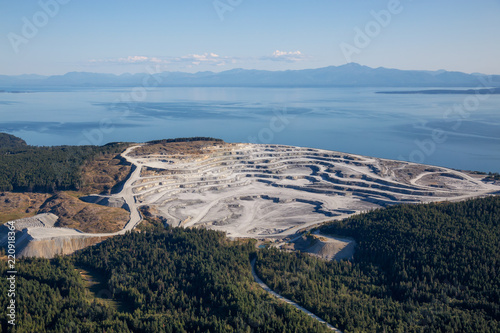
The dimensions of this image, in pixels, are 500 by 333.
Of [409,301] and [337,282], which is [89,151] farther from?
[409,301]

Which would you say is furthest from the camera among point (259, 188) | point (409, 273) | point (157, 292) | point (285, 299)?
point (259, 188)

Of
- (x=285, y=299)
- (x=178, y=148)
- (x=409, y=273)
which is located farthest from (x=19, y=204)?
(x=409, y=273)

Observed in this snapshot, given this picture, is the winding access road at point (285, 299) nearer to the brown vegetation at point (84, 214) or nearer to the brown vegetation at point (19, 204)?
the brown vegetation at point (84, 214)

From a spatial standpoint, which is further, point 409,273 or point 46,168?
point 46,168

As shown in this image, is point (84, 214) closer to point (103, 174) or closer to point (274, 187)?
point (103, 174)

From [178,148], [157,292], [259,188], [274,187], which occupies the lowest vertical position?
[157,292]

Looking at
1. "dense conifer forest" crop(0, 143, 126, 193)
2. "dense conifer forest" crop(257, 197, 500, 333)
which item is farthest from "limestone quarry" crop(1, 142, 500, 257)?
"dense conifer forest" crop(0, 143, 126, 193)

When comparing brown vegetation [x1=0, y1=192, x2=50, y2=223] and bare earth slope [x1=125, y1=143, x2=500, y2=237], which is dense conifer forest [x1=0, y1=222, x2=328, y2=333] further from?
brown vegetation [x1=0, y1=192, x2=50, y2=223]

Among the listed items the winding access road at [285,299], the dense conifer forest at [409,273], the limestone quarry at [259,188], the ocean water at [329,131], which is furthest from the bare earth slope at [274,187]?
the ocean water at [329,131]
